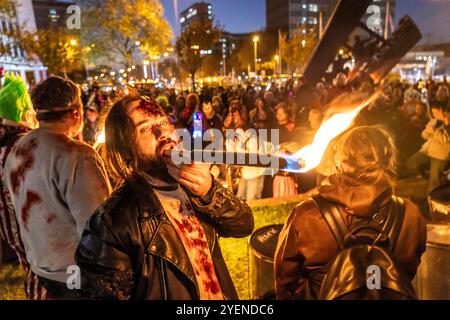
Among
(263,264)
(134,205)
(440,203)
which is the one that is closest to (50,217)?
(134,205)

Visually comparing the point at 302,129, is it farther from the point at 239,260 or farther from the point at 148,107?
the point at 148,107

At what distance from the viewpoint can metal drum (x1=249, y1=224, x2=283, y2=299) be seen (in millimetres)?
3088

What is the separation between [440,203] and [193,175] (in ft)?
11.3

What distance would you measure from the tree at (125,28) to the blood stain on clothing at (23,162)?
3367 cm

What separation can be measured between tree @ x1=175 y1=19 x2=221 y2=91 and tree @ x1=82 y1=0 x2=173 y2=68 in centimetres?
1220

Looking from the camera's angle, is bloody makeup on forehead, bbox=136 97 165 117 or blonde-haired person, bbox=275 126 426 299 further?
blonde-haired person, bbox=275 126 426 299

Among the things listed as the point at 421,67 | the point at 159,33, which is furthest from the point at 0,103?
the point at 421,67

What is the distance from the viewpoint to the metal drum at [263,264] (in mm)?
3088

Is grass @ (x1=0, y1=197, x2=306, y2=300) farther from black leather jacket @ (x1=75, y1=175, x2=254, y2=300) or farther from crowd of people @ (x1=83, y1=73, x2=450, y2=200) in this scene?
black leather jacket @ (x1=75, y1=175, x2=254, y2=300)

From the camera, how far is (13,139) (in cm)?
296

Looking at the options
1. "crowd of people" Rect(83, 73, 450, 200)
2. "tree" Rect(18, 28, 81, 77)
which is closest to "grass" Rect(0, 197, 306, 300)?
"crowd of people" Rect(83, 73, 450, 200)

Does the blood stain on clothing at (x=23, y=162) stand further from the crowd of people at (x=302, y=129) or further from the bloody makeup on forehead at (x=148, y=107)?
the crowd of people at (x=302, y=129)
